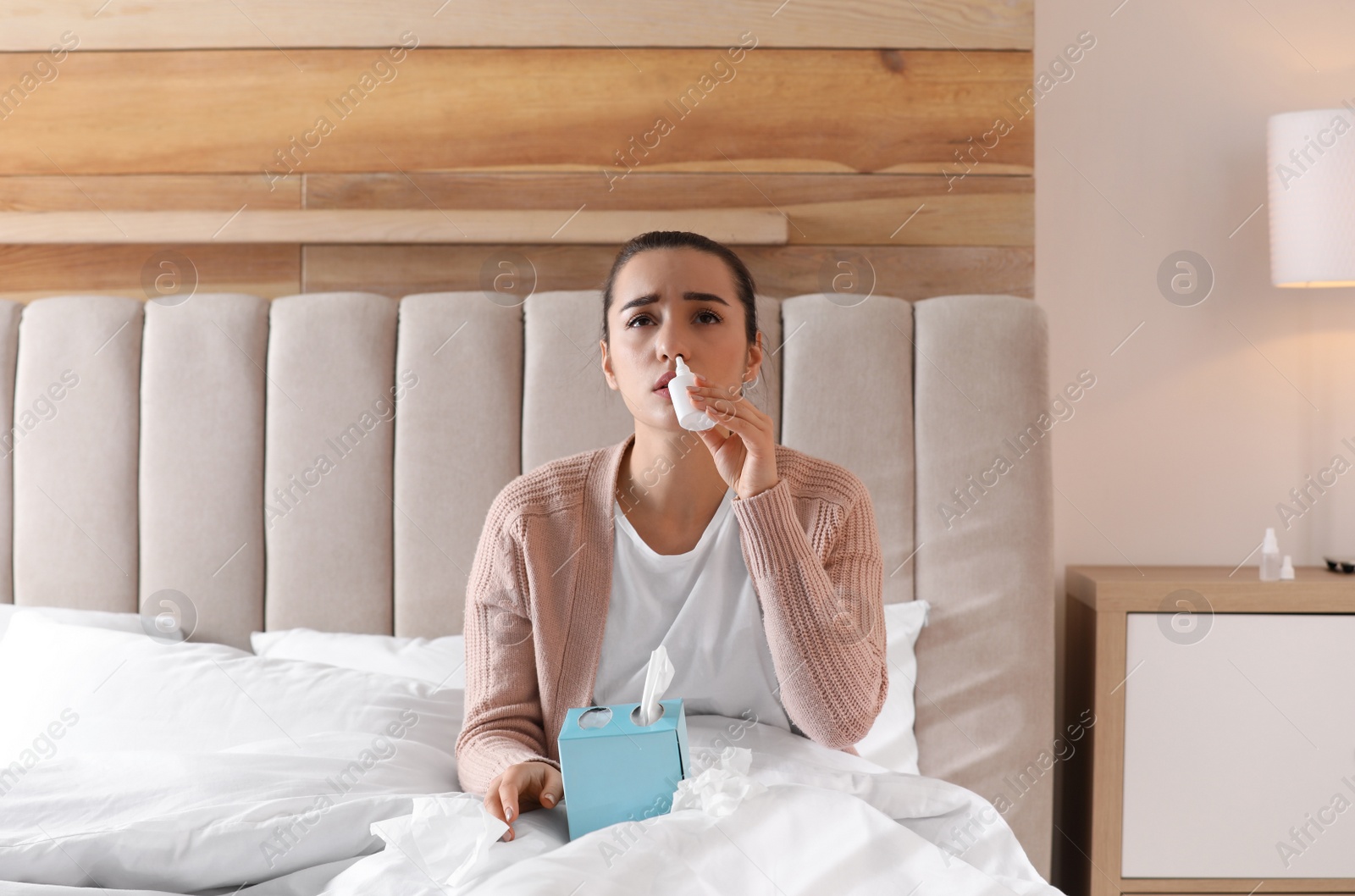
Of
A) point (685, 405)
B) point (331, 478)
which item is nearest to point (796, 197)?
point (685, 405)

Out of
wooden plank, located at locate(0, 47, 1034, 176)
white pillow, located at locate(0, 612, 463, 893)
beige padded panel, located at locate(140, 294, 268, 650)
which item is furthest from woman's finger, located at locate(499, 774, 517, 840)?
wooden plank, located at locate(0, 47, 1034, 176)

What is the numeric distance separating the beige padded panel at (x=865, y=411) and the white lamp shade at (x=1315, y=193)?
696 mm

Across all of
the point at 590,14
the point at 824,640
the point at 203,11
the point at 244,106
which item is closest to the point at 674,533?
the point at 824,640

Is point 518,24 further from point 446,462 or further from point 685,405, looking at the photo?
point 685,405

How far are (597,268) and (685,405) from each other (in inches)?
30.4

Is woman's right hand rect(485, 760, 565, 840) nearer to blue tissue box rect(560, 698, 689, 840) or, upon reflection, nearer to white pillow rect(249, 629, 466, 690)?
blue tissue box rect(560, 698, 689, 840)

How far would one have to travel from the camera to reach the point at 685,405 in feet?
3.58

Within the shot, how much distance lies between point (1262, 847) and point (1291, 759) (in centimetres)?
15

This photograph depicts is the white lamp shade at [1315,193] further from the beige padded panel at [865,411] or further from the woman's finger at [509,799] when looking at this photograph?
the woman's finger at [509,799]

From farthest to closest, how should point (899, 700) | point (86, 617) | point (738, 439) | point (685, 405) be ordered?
1. point (86, 617)
2. point (899, 700)
3. point (738, 439)
4. point (685, 405)

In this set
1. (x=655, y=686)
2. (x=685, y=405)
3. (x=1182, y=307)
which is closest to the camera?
(x=655, y=686)

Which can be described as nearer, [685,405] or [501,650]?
[685,405]

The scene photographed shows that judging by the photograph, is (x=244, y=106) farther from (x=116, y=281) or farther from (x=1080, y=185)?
(x=1080, y=185)

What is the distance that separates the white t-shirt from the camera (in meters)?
1.22
